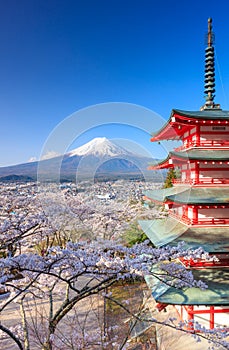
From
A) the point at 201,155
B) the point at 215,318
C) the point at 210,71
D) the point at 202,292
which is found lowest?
the point at 215,318

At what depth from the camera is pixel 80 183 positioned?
14.2m

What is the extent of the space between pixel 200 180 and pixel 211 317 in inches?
147

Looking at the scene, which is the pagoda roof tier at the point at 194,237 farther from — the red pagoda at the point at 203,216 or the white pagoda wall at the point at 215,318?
the white pagoda wall at the point at 215,318

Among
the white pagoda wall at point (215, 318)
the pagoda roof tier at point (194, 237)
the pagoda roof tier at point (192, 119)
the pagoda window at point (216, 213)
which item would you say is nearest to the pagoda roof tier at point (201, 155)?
the pagoda roof tier at point (192, 119)


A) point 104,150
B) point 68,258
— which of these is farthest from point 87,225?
point 68,258

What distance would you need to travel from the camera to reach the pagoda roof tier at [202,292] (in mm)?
5586

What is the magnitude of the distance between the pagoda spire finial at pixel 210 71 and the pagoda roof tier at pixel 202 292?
5221 mm

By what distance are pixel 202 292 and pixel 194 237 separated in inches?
51.9

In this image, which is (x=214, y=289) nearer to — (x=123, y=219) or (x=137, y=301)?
(x=137, y=301)

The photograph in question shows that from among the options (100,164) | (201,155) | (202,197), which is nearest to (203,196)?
(202,197)

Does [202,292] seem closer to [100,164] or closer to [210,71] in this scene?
[210,71]

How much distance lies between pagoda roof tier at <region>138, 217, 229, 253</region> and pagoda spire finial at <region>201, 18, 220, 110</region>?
4053mm

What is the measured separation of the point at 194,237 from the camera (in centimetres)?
627

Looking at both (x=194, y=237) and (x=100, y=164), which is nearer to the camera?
(x=194, y=237)
